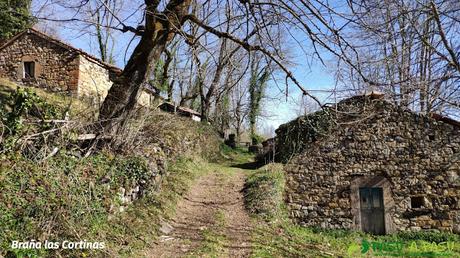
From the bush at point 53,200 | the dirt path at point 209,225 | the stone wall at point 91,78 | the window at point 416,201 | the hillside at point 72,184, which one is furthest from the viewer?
the stone wall at point 91,78

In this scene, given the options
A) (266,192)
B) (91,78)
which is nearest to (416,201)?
(266,192)

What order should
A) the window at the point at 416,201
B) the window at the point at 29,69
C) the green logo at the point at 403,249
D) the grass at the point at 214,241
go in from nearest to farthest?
the grass at the point at 214,241 < the green logo at the point at 403,249 < the window at the point at 416,201 < the window at the point at 29,69

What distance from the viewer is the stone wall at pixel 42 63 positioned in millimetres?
14031

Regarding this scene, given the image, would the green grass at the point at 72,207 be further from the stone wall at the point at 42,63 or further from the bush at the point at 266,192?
the stone wall at the point at 42,63

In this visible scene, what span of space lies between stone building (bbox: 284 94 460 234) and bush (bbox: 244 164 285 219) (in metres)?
0.43

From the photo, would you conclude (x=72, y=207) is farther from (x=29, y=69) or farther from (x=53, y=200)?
(x=29, y=69)

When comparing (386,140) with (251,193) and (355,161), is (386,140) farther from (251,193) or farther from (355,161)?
(251,193)

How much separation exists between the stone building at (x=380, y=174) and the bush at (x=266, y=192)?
0.43 m

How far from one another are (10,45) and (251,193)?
42.2 feet

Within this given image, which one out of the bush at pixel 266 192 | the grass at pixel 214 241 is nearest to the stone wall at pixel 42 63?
the bush at pixel 266 192

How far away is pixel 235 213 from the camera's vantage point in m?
8.47

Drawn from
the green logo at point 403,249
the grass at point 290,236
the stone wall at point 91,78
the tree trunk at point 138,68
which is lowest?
the green logo at point 403,249

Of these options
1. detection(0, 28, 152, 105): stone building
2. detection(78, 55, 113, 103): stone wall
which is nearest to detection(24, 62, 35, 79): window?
detection(0, 28, 152, 105): stone building

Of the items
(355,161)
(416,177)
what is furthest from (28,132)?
(416,177)
